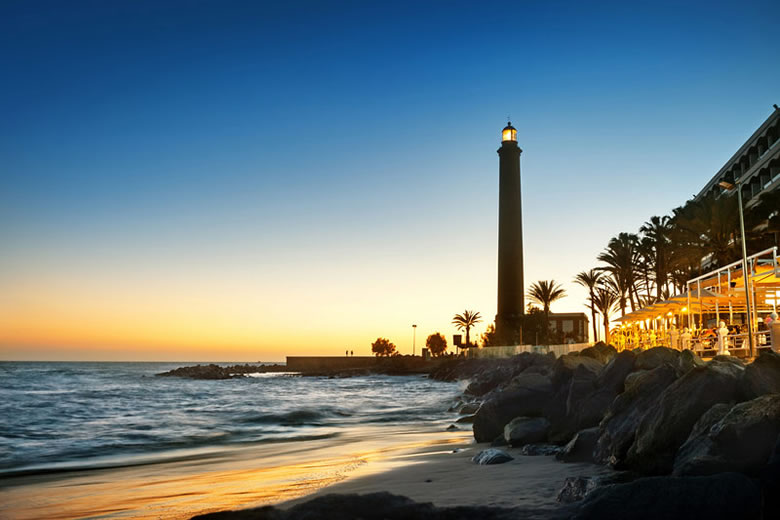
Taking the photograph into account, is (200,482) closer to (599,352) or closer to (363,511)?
(363,511)

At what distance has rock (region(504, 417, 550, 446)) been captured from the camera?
1133cm

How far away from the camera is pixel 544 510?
5527mm

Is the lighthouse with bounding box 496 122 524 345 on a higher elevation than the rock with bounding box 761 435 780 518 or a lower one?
higher

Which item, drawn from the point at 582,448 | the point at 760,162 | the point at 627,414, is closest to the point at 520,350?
the point at 760,162

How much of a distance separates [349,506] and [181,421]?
20.8 meters

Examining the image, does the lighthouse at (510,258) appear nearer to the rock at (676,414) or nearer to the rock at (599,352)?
the rock at (599,352)

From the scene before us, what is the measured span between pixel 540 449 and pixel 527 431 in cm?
→ 124

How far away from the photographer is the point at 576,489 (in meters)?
5.93

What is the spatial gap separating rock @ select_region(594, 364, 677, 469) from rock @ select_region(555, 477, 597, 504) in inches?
65.4

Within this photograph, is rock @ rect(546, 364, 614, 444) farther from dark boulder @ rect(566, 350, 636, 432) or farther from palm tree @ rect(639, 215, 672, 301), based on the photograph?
palm tree @ rect(639, 215, 672, 301)

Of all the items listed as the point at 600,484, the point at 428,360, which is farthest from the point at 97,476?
the point at 428,360

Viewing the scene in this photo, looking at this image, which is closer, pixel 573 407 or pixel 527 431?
pixel 573 407

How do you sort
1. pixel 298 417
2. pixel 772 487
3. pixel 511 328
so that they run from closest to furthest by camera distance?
pixel 772 487
pixel 298 417
pixel 511 328

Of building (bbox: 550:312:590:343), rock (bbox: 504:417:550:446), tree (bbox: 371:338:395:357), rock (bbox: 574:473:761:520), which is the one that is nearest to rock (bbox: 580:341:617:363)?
rock (bbox: 504:417:550:446)
